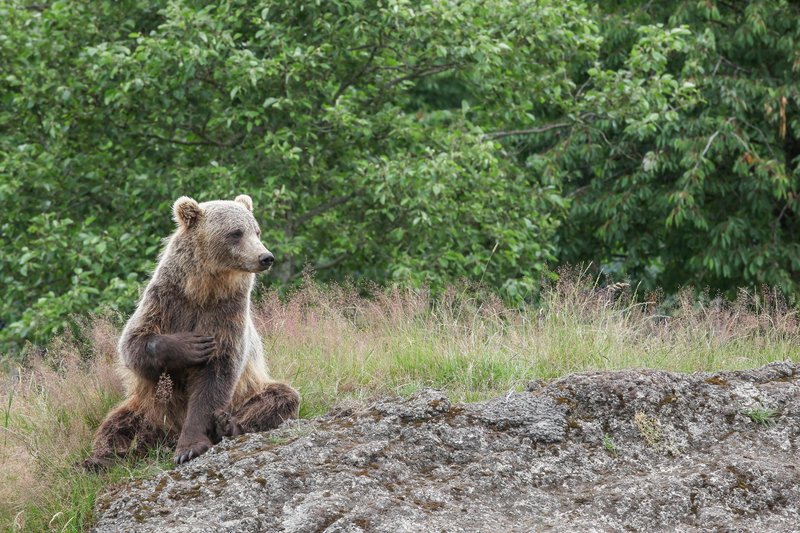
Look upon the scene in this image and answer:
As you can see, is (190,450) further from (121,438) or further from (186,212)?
(186,212)

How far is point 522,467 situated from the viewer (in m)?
4.61

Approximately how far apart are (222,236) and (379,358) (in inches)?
51.5

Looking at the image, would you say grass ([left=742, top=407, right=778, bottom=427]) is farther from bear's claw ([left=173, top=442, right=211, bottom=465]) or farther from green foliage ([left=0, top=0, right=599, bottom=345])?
green foliage ([left=0, top=0, right=599, bottom=345])

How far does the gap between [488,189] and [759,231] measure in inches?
171

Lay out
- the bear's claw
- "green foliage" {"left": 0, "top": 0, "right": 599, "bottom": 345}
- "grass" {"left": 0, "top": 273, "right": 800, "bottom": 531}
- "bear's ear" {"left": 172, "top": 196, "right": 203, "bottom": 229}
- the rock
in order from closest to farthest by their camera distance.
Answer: the rock → the bear's claw → "grass" {"left": 0, "top": 273, "right": 800, "bottom": 531} → "bear's ear" {"left": 172, "top": 196, "right": 203, "bottom": 229} → "green foliage" {"left": 0, "top": 0, "right": 599, "bottom": 345}

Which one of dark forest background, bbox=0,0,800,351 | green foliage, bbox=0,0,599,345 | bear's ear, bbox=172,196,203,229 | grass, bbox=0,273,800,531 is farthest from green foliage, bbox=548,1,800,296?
bear's ear, bbox=172,196,203,229

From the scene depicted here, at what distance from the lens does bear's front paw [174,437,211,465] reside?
16.9ft

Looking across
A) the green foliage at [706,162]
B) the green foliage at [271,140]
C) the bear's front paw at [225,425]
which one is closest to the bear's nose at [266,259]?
the bear's front paw at [225,425]

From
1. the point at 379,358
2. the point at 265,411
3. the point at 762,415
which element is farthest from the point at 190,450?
the point at 762,415

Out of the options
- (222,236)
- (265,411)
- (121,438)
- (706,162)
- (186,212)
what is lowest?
(121,438)

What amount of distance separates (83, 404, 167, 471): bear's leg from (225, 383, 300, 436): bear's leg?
0.42 meters

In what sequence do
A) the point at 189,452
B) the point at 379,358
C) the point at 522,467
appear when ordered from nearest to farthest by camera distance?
the point at 522,467, the point at 189,452, the point at 379,358

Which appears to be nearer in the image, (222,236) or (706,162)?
(222,236)

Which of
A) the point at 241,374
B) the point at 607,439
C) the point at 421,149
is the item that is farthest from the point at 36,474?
the point at 421,149
